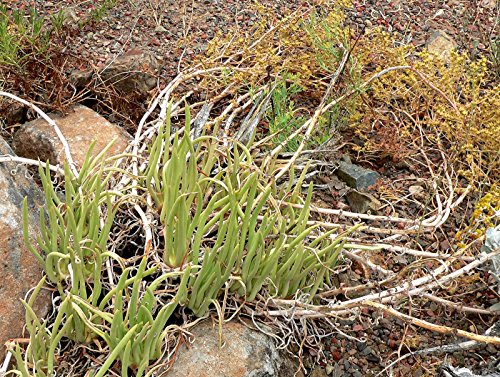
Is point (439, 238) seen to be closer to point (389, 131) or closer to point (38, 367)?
point (389, 131)

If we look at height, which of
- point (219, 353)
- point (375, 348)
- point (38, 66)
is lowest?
point (375, 348)

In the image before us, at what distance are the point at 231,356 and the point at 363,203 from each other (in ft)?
3.63

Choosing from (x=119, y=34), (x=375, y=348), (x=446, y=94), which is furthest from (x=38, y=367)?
(x=119, y=34)

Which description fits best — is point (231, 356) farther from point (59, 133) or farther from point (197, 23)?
point (197, 23)

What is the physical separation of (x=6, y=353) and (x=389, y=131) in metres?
1.98

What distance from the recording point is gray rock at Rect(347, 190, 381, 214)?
294 cm

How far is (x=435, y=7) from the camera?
428cm

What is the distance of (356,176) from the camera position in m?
3.02

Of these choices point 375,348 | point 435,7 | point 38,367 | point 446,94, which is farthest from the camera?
point 435,7

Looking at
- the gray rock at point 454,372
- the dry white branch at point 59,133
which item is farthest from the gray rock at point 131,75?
the gray rock at point 454,372

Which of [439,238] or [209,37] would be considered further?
[209,37]

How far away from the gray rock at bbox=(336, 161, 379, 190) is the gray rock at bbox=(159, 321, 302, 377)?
102 centimetres

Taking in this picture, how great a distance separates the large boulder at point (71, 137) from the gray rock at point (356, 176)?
0.99 metres

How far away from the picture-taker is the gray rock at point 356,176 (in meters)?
3.01
